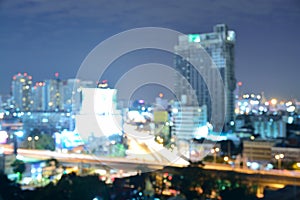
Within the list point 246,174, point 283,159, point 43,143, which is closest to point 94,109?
point 43,143

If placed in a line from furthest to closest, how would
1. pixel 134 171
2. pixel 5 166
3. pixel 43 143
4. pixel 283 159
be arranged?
pixel 43 143 → pixel 283 159 → pixel 134 171 → pixel 5 166

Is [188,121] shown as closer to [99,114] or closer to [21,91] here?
[99,114]

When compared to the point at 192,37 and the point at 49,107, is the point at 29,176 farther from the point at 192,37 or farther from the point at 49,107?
the point at 49,107

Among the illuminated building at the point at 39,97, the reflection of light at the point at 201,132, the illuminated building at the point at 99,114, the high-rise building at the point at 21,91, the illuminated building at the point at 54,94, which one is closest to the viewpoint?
the reflection of light at the point at 201,132

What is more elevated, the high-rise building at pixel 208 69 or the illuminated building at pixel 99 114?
the high-rise building at pixel 208 69

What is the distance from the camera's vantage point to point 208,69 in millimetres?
10945

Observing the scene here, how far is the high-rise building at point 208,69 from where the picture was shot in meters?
10.5

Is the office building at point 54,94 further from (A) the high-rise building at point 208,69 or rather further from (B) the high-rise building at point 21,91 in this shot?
(A) the high-rise building at point 208,69

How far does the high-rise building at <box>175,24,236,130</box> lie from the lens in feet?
34.3

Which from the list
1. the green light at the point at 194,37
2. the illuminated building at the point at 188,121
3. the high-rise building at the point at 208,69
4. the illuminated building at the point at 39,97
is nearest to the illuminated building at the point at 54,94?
the illuminated building at the point at 39,97

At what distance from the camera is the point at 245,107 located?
1596cm

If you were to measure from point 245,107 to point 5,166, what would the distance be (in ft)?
42.4

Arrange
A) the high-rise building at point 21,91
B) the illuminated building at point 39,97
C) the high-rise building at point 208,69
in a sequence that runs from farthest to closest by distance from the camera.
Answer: the high-rise building at point 21,91
the illuminated building at point 39,97
the high-rise building at point 208,69

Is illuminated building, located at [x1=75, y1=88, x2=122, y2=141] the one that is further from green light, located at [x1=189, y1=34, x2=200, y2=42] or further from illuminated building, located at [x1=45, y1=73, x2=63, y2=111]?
illuminated building, located at [x1=45, y1=73, x2=63, y2=111]
